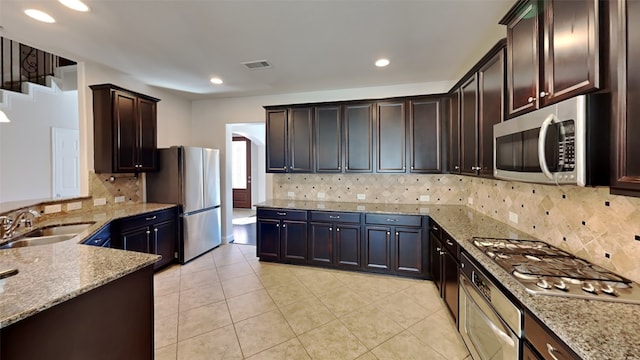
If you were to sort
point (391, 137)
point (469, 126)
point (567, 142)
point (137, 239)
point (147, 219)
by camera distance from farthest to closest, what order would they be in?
point (391, 137), point (147, 219), point (137, 239), point (469, 126), point (567, 142)

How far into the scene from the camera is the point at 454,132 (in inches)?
133

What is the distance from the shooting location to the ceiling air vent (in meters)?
3.30

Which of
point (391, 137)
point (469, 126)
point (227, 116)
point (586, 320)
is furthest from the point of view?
point (227, 116)

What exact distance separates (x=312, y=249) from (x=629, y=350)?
3261 millimetres

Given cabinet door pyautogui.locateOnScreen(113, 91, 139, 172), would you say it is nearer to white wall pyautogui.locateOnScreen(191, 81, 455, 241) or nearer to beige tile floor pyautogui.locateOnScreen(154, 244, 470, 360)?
white wall pyautogui.locateOnScreen(191, 81, 455, 241)

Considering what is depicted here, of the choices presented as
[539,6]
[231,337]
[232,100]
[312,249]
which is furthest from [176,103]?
[539,6]

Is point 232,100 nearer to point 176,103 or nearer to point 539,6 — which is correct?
point 176,103

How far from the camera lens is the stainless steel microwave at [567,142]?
1.17 metres

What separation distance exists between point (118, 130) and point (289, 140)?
2.26 meters

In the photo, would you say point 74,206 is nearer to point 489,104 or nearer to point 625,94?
point 489,104

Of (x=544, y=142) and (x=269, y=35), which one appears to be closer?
(x=544, y=142)

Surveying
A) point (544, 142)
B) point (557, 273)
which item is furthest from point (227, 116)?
point (557, 273)

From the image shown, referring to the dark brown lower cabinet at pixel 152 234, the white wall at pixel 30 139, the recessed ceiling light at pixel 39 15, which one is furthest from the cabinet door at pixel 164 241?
the recessed ceiling light at pixel 39 15

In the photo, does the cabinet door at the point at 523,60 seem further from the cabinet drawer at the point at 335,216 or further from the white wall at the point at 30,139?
the white wall at the point at 30,139
